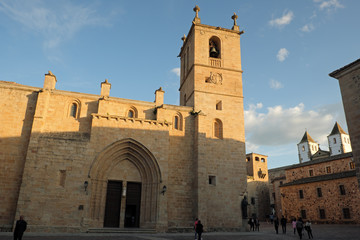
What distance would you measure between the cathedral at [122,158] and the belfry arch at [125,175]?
0.07 meters

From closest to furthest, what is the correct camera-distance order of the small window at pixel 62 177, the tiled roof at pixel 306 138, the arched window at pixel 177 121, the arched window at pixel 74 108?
the small window at pixel 62 177 → the arched window at pixel 74 108 → the arched window at pixel 177 121 → the tiled roof at pixel 306 138

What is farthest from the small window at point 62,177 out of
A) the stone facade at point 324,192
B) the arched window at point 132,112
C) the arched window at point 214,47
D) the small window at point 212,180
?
the stone facade at point 324,192

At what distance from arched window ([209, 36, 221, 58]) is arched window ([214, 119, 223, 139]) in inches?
253

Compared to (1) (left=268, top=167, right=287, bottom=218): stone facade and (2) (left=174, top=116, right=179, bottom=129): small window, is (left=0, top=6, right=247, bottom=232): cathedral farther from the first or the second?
(1) (left=268, top=167, right=287, bottom=218): stone facade

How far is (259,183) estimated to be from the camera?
147 feet

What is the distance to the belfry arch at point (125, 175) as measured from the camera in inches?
656

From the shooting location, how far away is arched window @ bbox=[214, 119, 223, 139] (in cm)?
2091

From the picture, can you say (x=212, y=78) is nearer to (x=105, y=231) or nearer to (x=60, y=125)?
(x=60, y=125)

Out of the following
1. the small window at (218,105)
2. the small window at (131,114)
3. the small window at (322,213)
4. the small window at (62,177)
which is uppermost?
the small window at (218,105)

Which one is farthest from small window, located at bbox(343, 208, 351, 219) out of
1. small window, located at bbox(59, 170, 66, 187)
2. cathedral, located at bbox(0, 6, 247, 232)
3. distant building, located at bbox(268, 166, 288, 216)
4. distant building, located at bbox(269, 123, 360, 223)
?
small window, located at bbox(59, 170, 66, 187)

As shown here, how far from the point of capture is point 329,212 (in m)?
28.7

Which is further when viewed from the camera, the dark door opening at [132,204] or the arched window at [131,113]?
the arched window at [131,113]

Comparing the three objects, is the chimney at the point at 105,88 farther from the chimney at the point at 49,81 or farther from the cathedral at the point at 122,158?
the chimney at the point at 49,81

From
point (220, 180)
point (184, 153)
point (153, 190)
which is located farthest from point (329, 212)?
point (153, 190)
